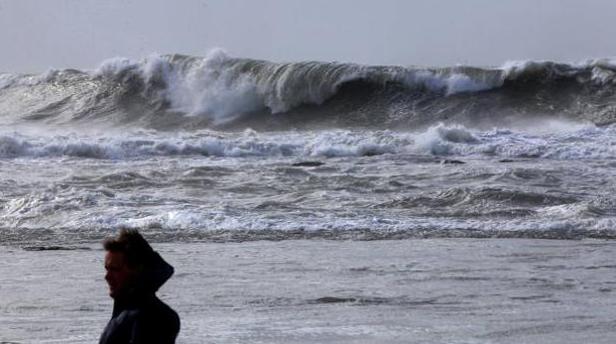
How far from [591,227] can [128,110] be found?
2180 cm

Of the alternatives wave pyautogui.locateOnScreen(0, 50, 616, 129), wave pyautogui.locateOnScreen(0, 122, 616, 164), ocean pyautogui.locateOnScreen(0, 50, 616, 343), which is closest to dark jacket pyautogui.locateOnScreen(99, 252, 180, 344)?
ocean pyautogui.locateOnScreen(0, 50, 616, 343)

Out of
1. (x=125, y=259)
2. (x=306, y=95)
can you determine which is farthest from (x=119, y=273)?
(x=306, y=95)

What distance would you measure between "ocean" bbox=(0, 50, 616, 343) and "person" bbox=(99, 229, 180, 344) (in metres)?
3.08

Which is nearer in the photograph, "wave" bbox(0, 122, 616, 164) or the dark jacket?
the dark jacket

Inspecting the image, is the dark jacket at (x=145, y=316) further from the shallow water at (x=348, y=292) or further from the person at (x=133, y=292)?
the shallow water at (x=348, y=292)

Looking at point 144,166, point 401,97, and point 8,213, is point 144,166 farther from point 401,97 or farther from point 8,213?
point 401,97

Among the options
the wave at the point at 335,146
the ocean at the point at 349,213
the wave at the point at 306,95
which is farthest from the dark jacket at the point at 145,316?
the wave at the point at 306,95

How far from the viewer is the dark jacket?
3789 mm

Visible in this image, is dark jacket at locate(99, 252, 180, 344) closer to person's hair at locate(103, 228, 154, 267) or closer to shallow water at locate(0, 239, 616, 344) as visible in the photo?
person's hair at locate(103, 228, 154, 267)

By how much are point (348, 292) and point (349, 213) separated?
441 cm

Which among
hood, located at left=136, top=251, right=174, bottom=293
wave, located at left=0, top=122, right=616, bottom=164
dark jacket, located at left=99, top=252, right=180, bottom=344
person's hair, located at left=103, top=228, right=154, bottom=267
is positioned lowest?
wave, located at left=0, top=122, right=616, bottom=164

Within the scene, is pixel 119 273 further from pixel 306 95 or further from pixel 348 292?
pixel 306 95

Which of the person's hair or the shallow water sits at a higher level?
the person's hair

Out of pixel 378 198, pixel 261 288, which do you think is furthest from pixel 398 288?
pixel 378 198
